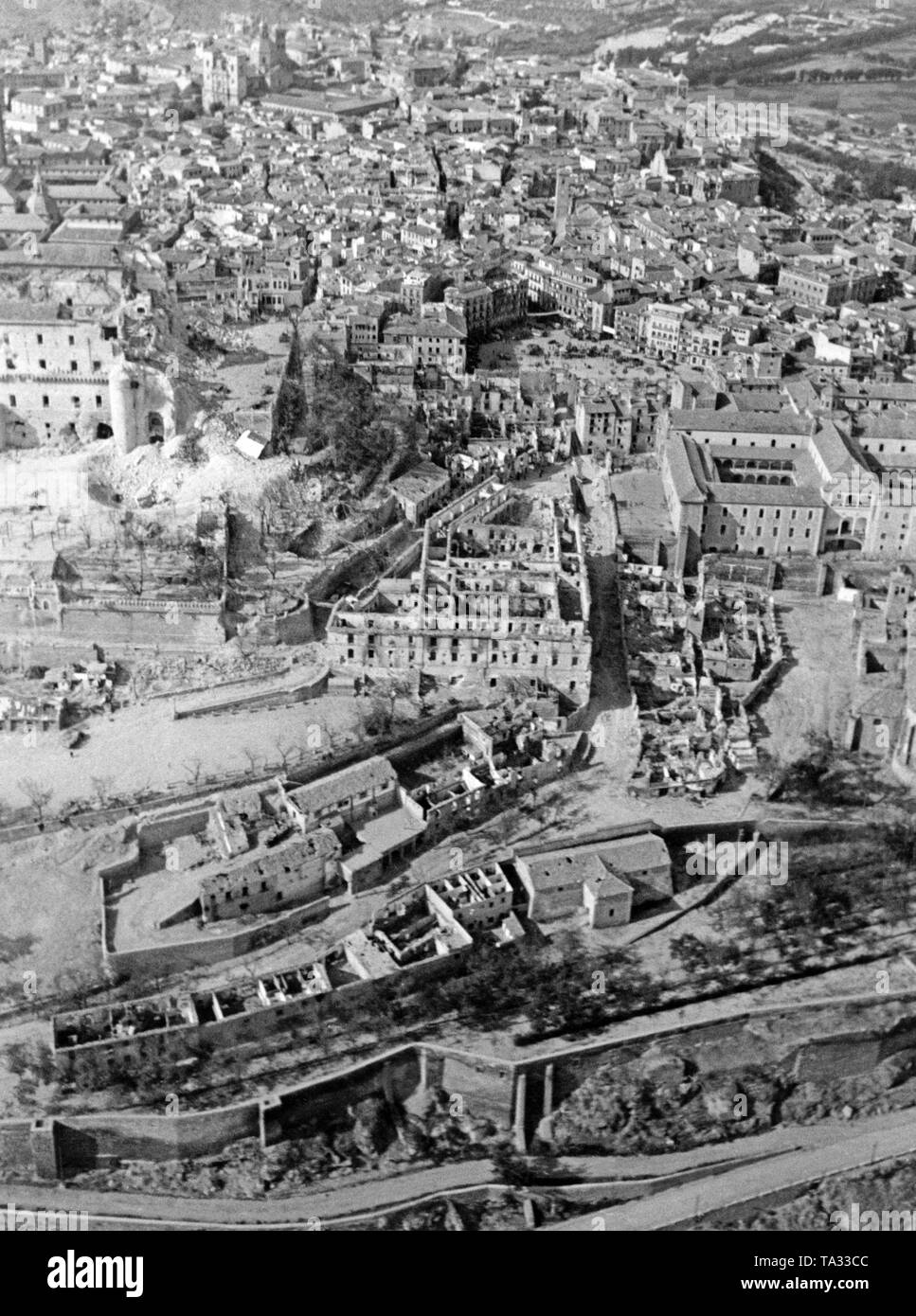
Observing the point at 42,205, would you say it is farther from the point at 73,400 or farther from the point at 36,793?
the point at 36,793

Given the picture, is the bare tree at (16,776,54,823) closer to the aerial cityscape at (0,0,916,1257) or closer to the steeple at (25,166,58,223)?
the aerial cityscape at (0,0,916,1257)

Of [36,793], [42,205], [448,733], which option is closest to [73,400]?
[36,793]

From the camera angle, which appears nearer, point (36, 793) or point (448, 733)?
point (36, 793)

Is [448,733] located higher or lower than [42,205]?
lower

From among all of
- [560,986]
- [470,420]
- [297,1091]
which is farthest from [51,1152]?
[470,420]
